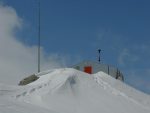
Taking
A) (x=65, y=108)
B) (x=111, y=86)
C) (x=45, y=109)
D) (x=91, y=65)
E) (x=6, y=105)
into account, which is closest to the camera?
(x=6, y=105)

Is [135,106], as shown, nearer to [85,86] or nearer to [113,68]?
[85,86]

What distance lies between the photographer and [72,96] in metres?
14.7

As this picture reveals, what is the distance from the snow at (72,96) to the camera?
13297 mm

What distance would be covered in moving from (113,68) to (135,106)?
418 inches

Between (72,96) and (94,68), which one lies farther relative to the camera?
(94,68)

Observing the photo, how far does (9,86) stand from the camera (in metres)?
14.4

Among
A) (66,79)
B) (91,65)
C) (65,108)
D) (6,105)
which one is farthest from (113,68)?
(6,105)

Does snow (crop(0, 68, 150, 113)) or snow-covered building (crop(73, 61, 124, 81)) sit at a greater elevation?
snow (crop(0, 68, 150, 113))

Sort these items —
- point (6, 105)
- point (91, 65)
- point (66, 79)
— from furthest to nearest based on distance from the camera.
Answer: point (91, 65), point (66, 79), point (6, 105)

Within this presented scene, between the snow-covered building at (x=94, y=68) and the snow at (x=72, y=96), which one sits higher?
the snow at (x=72, y=96)

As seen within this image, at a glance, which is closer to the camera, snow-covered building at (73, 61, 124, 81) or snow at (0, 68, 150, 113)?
snow at (0, 68, 150, 113)

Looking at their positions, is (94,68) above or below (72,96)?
below

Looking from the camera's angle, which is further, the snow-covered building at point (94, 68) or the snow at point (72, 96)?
the snow-covered building at point (94, 68)

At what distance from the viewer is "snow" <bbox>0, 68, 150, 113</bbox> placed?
523 inches
